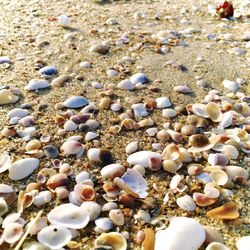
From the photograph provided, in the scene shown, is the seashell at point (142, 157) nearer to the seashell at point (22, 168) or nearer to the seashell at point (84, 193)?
the seashell at point (84, 193)

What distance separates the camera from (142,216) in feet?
5.57

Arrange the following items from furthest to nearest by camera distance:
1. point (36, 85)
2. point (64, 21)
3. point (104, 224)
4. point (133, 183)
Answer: point (64, 21) < point (36, 85) < point (133, 183) < point (104, 224)

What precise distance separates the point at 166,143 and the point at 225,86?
0.78 m

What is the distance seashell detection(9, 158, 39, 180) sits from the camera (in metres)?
1.91

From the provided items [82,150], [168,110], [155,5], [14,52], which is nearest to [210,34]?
[155,5]

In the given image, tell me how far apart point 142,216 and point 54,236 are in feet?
1.19

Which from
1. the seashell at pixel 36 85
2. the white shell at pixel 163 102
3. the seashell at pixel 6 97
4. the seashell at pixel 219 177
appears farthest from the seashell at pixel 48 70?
the seashell at pixel 219 177

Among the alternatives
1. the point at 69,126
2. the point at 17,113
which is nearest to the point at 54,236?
the point at 69,126

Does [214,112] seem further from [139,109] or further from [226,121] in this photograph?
[139,109]

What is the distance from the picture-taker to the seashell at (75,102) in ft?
7.94

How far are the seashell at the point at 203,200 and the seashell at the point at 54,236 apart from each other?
0.55 metres

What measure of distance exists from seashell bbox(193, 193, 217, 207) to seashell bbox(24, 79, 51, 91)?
50.6 inches

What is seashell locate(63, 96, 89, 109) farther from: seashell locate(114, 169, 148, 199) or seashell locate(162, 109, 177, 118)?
seashell locate(114, 169, 148, 199)

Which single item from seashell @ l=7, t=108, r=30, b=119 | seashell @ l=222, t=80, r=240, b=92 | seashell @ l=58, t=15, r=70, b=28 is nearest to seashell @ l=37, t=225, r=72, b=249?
seashell @ l=7, t=108, r=30, b=119
